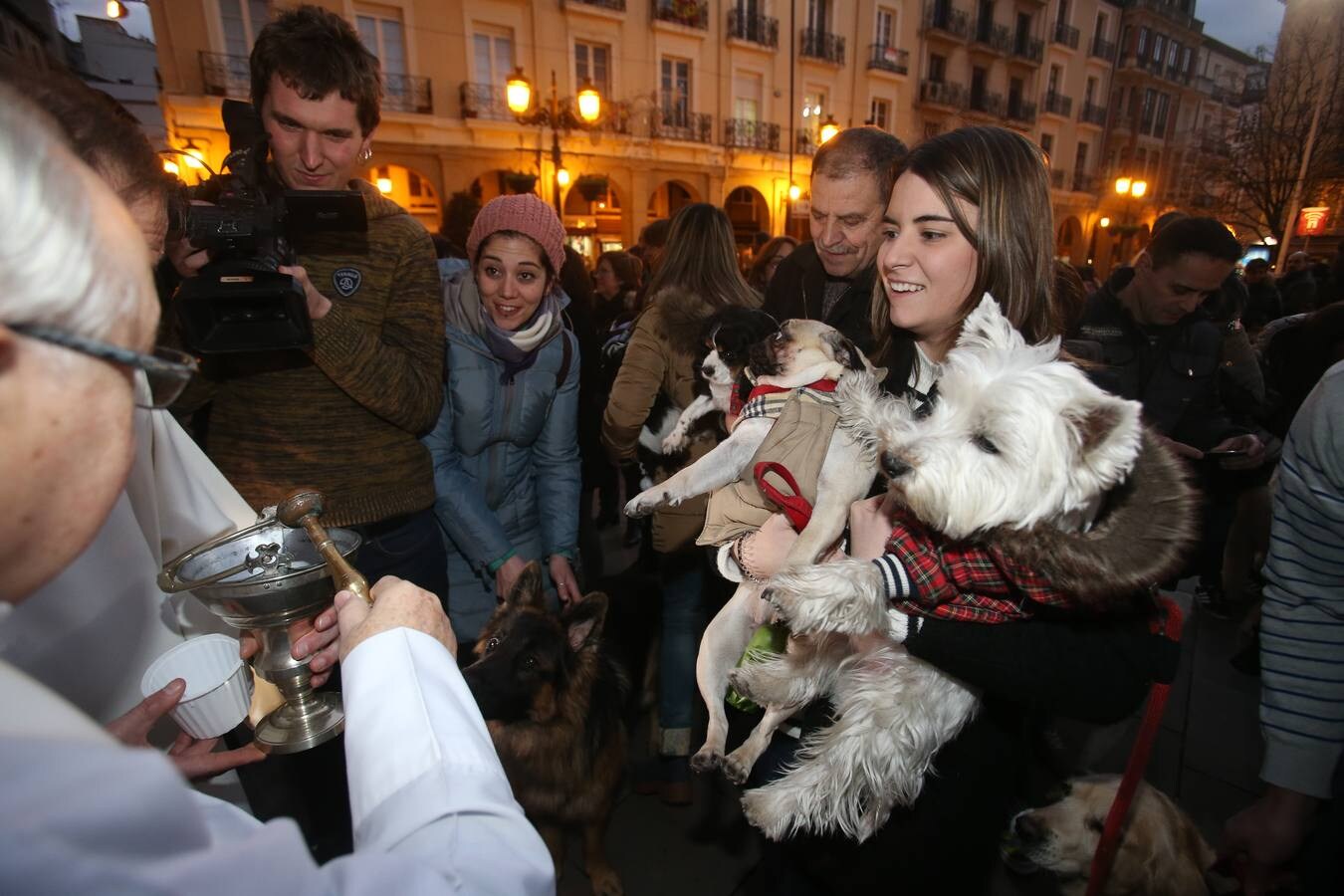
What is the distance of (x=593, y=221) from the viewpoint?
824 inches

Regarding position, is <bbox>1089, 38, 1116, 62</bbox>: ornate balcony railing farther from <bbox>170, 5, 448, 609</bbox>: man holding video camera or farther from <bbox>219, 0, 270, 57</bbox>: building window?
<bbox>170, 5, 448, 609</bbox>: man holding video camera

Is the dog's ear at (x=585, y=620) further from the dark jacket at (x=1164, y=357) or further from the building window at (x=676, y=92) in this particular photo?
the building window at (x=676, y=92)

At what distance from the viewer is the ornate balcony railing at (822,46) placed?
23.5 metres

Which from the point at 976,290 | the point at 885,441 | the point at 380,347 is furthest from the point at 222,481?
the point at 976,290

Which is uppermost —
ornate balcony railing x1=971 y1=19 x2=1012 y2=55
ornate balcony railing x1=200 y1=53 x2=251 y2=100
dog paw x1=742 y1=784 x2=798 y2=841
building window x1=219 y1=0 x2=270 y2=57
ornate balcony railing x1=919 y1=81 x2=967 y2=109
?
ornate balcony railing x1=971 y1=19 x2=1012 y2=55

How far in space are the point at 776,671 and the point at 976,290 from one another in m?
1.30

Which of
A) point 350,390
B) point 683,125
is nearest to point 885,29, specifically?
point 683,125

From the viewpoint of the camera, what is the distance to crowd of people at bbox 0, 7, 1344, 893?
2.03 feet

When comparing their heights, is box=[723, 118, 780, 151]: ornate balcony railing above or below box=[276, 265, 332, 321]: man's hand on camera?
above

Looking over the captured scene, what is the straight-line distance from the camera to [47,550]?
0.67 m

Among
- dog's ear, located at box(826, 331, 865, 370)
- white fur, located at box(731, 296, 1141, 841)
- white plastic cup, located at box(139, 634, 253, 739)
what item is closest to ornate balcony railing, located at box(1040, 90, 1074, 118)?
dog's ear, located at box(826, 331, 865, 370)

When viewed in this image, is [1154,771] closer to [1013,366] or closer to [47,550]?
[1013,366]

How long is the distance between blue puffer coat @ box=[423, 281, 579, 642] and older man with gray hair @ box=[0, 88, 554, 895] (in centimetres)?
197

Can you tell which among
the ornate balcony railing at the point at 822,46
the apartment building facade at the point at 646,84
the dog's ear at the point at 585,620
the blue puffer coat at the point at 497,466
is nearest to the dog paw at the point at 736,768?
the dog's ear at the point at 585,620
